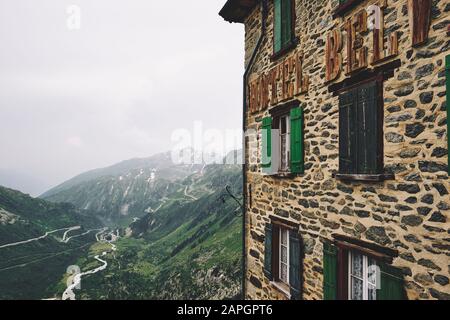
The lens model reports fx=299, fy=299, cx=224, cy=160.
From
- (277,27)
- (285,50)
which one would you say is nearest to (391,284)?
(285,50)

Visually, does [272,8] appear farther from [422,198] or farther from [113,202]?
[113,202]

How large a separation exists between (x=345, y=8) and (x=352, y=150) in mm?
2793

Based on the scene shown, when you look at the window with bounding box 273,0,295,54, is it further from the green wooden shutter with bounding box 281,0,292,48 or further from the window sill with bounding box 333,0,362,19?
the window sill with bounding box 333,0,362,19

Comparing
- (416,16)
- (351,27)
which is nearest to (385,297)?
(416,16)

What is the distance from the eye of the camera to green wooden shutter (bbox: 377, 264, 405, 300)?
4590mm

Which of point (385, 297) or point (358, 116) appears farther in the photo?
point (358, 116)

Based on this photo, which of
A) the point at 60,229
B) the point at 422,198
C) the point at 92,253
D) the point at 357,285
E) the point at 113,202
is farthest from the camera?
the point at 113,202

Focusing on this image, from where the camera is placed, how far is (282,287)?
7.50 m

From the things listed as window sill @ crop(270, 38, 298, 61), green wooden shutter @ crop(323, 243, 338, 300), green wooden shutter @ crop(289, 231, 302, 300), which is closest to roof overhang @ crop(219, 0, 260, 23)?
window sill @ crop(270, 38, 298, 61)

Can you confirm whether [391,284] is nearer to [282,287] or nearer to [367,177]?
[367,177]

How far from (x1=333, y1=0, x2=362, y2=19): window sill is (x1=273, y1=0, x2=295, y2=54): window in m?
1.43

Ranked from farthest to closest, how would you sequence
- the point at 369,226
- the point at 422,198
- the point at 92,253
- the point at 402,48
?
1. the point at 92,253
2. the point at 369,226
3. the point at 402,48
4. the point at 422,198

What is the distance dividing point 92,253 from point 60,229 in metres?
24.1

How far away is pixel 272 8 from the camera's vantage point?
845 centimetres
